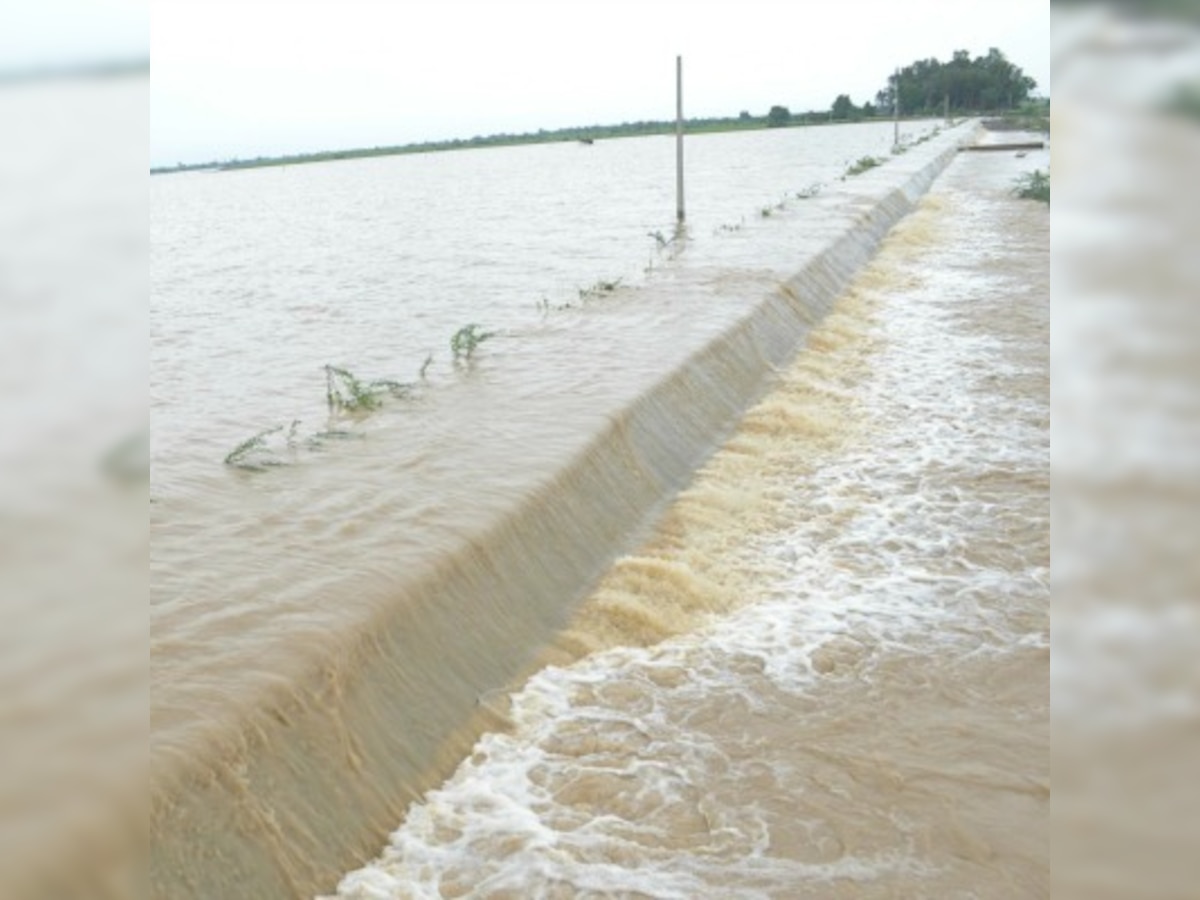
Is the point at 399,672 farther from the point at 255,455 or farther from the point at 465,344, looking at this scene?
the point at 465,344

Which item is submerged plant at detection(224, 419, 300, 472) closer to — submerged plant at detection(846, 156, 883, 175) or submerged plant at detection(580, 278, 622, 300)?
submerged plant at detection(580, 278, 622, 300)

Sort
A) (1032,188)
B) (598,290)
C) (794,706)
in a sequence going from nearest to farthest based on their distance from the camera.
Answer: (794,706) → (598,290) → (1032,188)

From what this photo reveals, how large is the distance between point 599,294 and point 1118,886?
12.6 meters

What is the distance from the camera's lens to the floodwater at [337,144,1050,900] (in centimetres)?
384

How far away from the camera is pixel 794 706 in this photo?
15.8 feet

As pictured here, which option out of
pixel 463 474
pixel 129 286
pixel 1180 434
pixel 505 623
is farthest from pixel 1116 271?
pixel 463 474

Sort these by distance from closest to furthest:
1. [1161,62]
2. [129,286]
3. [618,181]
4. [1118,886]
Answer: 1. [1161,62]
2. [1118,886]
3. [129,286]
4. [618,181]

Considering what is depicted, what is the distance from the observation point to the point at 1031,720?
467 cm

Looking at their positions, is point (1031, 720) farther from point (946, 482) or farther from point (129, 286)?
point (129, 286)

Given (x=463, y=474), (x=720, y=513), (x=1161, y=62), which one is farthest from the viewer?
(x=720, y=513)

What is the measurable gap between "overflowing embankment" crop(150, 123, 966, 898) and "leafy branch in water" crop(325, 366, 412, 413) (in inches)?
58.6

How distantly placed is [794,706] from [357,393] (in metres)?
4.64

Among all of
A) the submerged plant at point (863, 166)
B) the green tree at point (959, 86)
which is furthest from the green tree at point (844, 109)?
the submerged plant at point (863, 166)

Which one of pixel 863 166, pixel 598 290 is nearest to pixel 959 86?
pixel 863 166
